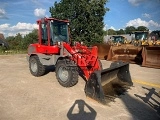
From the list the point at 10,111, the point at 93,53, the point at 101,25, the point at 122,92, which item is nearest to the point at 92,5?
the point at 101,25

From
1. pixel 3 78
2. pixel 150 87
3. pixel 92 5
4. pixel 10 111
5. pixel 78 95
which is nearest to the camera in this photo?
pixel 10 111

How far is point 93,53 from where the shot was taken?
7.36m

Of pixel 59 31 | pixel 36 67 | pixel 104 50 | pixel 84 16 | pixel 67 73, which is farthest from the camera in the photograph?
pixel 84 16

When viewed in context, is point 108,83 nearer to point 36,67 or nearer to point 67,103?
Result: point 67,103

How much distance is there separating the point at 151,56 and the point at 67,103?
7998 millimetres

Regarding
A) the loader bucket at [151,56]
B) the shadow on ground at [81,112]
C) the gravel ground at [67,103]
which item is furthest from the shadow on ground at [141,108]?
the loader bucket at [151,56]

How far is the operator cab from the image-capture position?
785 cm

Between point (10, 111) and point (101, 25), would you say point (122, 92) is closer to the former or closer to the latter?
point (10, 111)

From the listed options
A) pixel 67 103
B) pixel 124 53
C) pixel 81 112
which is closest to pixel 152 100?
pixel 81 112

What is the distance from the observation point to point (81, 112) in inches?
194

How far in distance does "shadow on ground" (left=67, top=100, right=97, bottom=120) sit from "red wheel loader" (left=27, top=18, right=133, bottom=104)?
0.44 metres

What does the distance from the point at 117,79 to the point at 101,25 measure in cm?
1414

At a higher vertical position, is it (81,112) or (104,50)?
(104,50)

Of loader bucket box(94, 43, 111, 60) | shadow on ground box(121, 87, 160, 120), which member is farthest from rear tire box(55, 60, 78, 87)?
loader bucket box(94, 43, 111, 60)
